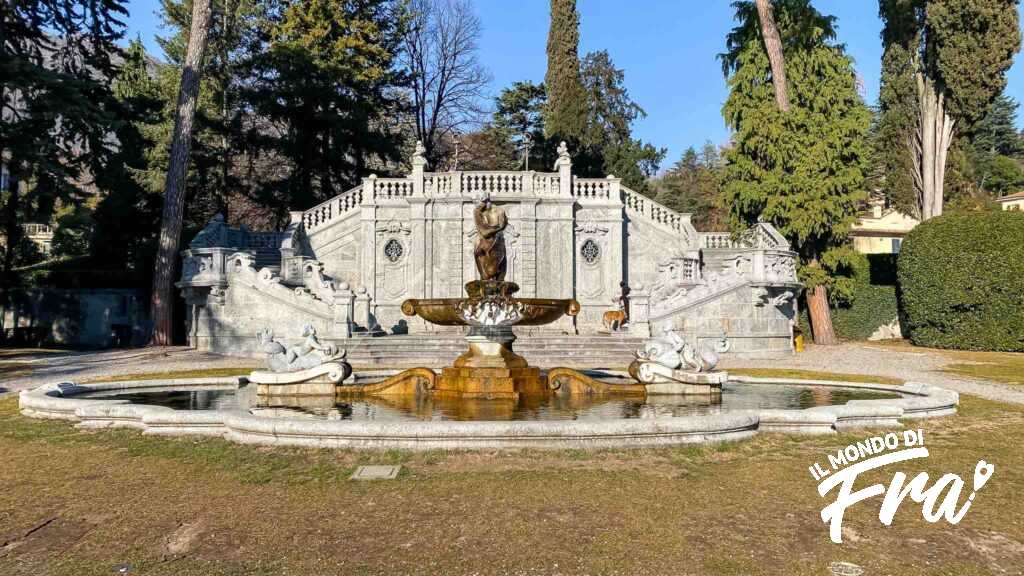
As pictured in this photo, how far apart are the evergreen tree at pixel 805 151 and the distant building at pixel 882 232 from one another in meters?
26.9

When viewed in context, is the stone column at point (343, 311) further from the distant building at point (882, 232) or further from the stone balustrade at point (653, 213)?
the distant building at point (882, 232)

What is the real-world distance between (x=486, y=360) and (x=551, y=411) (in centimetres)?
203

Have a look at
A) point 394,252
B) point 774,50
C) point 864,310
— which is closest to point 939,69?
point 774,50

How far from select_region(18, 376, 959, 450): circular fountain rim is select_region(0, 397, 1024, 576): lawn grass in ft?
0.71

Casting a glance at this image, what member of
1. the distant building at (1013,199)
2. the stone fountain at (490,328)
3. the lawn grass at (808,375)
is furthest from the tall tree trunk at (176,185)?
the distant building at (1013,199)

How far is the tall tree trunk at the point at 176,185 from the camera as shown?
981 inches

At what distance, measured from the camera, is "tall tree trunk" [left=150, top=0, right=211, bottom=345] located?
24.9 meters

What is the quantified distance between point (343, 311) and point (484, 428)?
15.6 metres

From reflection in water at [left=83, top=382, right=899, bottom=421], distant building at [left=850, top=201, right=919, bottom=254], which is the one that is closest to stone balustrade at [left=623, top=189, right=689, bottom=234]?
reflection in water at [left=83, top=382, right=899, bottom=421]

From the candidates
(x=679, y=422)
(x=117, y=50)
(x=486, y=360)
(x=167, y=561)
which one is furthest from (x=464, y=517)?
(x=117, y=50)

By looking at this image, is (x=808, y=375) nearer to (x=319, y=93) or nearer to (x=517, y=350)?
(x=517, y=350)

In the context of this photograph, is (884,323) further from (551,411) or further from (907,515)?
(907,515)

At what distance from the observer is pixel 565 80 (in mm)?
43062

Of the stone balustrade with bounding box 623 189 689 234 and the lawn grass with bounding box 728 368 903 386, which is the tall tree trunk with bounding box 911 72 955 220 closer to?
the stone balustrade with bounding box 623 189 689 234
